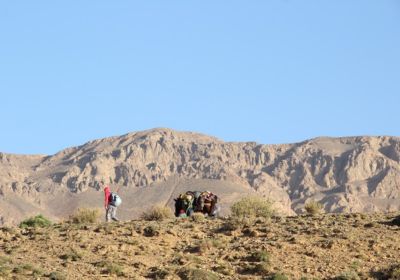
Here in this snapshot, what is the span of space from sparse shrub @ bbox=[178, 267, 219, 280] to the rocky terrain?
0.11 ft

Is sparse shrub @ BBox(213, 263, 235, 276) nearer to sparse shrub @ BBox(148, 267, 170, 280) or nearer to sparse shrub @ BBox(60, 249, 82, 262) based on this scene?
sparse shrub @ BBox(148, 267, 170, 280)

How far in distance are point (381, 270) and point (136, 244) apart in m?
8.40

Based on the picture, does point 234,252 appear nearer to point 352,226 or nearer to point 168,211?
point 352,226

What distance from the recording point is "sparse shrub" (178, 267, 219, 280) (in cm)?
2752

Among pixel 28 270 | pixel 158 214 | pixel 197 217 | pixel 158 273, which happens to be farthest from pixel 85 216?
pixel 158 273

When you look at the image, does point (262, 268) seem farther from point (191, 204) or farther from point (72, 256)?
point (191, 204)

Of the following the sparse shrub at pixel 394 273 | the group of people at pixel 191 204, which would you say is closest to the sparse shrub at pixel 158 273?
the sparse shrub at pixel 394 273

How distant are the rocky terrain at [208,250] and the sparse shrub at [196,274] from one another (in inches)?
1.3

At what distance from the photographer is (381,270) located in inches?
1108

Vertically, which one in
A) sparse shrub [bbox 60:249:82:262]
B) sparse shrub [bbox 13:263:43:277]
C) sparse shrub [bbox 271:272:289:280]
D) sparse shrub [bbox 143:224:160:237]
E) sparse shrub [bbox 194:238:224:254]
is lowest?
sparse shrub [bbox 271:272:289:280]

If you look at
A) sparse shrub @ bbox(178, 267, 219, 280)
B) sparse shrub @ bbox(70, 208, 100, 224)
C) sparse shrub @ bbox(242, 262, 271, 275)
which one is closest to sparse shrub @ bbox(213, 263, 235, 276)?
sparse shrub @ bbox(242, 262, 271, 275)

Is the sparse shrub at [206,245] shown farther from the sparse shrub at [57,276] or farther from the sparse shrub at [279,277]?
the sparse shrub at [57,276]

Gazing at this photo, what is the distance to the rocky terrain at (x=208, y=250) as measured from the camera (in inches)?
1116

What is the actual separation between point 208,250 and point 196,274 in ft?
11.9
